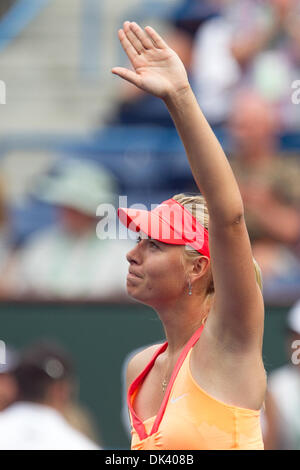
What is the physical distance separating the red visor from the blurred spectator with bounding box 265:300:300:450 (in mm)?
2001

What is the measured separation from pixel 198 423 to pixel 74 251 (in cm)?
320

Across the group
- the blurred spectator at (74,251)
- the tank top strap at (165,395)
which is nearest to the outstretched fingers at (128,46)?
the tank top strap at (165,395)

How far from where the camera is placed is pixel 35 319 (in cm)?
420

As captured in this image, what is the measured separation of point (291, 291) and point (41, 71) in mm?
3853

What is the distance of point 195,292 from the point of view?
2059mm

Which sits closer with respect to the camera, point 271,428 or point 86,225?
point 271,428

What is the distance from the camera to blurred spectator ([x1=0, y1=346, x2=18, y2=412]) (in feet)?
11.6

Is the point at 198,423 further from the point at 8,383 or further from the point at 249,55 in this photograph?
the point at 249,55

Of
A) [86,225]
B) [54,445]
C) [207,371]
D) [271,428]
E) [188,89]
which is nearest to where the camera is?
[188,89]

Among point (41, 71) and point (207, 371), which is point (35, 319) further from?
point (41, 71)

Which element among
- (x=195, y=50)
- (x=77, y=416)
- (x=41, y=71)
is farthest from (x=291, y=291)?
(x=41, y=71)

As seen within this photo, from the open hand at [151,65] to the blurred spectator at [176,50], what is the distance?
418cm
